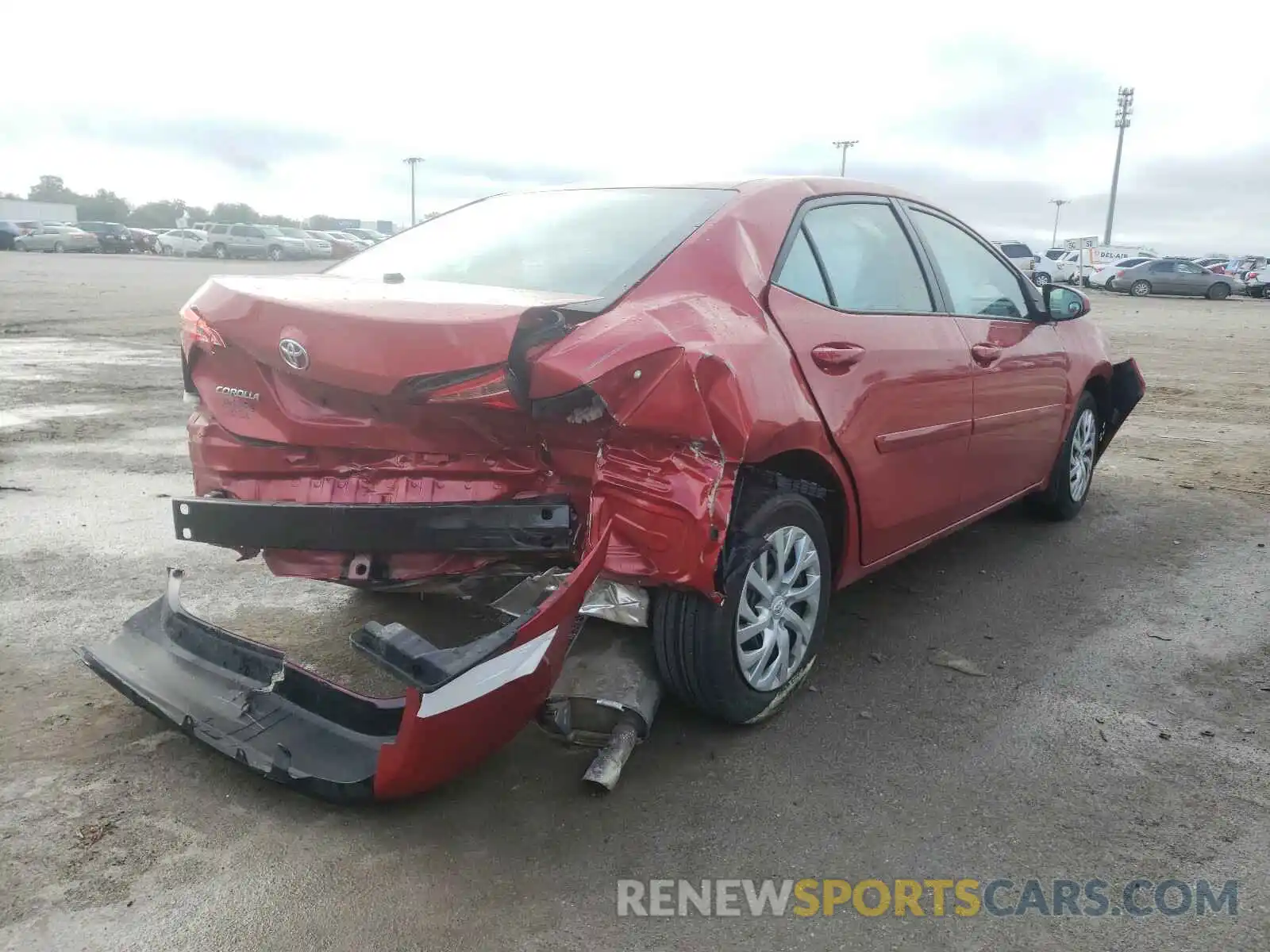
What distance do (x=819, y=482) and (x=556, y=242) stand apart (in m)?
1.16

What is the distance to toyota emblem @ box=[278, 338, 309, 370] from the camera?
2756 millimetres

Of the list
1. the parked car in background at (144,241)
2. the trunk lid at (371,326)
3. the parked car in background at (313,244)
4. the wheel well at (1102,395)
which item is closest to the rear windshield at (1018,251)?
the parked car in background at (313,244)

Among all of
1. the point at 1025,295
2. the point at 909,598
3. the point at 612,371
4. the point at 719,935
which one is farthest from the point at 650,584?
the point at 1025,295

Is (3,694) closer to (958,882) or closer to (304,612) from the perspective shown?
(304,612)

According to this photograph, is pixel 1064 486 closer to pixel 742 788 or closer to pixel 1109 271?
pixel 742 788

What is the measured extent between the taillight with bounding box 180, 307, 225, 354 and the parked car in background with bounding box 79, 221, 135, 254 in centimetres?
5061

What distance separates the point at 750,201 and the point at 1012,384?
1.68 m

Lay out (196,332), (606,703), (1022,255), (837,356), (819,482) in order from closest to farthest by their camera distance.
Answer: (606,703) → (196,332) → (837,356) → (819,482) → (1022,255)

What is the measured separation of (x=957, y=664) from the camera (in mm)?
3688

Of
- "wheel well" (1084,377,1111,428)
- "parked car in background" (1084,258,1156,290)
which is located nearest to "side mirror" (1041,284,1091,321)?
"wheel well" (1084,377,1111,428)

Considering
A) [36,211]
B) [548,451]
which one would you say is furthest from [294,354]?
[36,211]

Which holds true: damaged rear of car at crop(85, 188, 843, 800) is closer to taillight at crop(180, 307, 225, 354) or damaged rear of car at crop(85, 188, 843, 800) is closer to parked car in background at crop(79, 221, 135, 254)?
taillight at crop(180, 307, 225, 354)

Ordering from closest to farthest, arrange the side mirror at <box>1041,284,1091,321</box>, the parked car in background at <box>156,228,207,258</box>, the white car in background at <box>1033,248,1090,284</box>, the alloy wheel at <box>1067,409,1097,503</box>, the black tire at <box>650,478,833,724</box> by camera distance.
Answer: the black tire at <box>650,478,833,724</box>
the side mirror at <box>1041,284,1091,321</box>
the alloy wheel at <box>1067,409,1097,503</box>
the white car in background at <box>1033,248,1090,284</box>
the parked car in background at <box>156,228,207,258</box>

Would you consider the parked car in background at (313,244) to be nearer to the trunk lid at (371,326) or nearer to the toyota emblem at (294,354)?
the trunk lid at (371,326)
